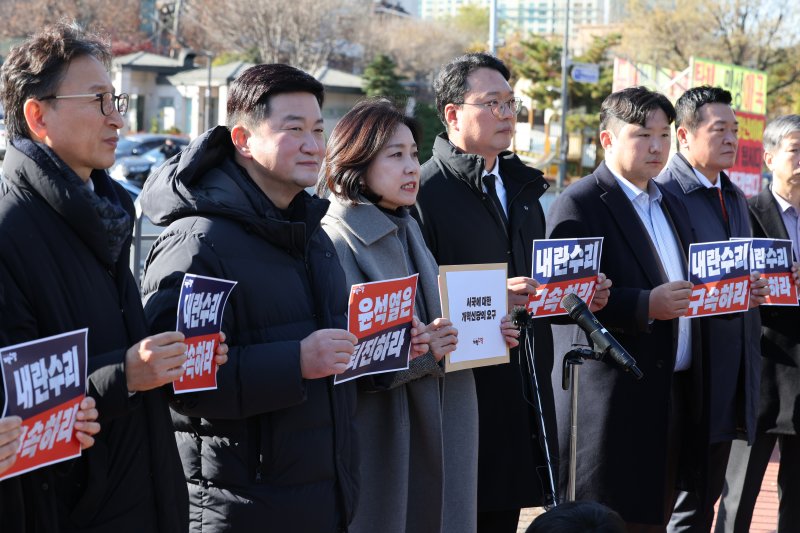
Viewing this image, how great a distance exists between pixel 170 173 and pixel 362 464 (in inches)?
52.9

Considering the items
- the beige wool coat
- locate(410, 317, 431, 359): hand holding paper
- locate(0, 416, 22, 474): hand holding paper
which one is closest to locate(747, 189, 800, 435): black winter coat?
the beige wool coat

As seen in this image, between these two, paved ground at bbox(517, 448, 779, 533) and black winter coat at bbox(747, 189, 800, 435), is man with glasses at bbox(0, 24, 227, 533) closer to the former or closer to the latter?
paved ground at bbox(517, 448, 779, 533)

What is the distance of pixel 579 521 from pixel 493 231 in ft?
6.95

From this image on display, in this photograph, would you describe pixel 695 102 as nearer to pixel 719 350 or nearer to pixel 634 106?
pixel 634 106

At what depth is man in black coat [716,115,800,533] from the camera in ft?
18.9

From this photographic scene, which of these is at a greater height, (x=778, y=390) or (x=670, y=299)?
(x=670, y=299)

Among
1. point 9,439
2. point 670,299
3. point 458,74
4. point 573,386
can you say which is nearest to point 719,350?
point 670,299

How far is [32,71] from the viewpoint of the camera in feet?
8.84

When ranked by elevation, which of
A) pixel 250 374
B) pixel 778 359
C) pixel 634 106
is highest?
pixel 634 106

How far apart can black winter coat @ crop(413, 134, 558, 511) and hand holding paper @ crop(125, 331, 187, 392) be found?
6.38 feet

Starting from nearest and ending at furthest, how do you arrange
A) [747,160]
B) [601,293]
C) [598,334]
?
1. [598,334]
2. [601,293]
3. [747,160]

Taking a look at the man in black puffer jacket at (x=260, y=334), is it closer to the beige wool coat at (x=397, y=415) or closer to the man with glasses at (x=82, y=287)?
the man with glasses at (x=82, y=287)

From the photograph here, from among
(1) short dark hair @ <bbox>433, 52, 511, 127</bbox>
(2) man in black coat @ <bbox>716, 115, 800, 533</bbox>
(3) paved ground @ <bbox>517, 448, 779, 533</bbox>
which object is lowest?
(3) paved ground @ <bbox>517, 448, 779, 533</bbox>

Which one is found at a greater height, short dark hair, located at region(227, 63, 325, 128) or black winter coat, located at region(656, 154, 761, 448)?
short dark hair, located at region(227, 63, 325, 128)
